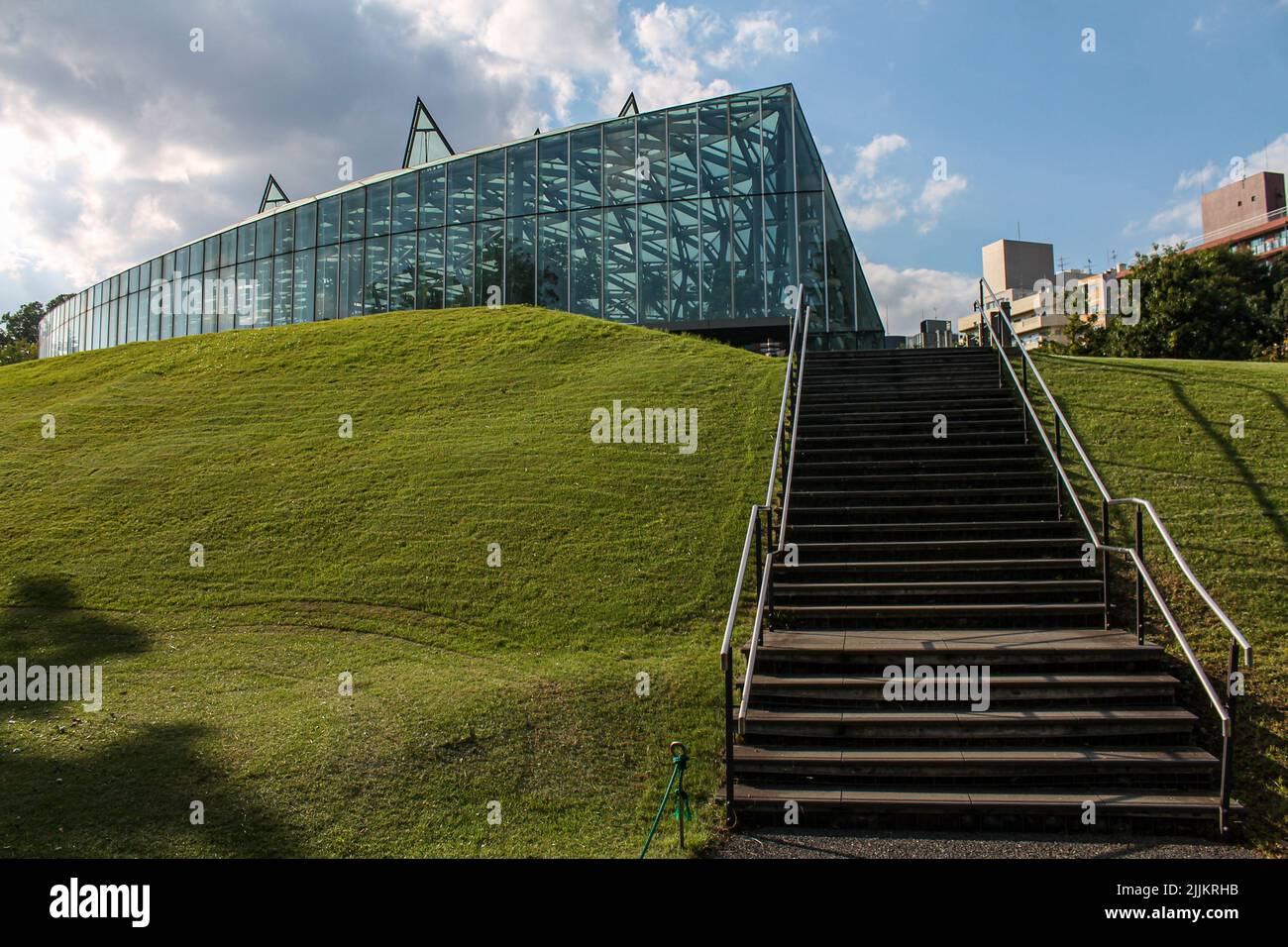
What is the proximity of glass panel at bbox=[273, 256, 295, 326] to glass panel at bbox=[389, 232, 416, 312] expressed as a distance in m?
5.28

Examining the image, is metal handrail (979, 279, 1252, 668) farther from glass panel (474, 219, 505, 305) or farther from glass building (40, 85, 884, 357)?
glass panel (474, 219, 505, 305)

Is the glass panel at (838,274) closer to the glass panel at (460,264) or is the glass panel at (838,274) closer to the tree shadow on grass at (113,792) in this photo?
the glass panel at (460,264)

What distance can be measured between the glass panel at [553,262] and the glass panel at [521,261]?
262mm

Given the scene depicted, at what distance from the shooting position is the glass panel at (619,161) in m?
25.6

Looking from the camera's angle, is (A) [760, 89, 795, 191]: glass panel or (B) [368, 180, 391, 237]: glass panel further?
(B) [368, 180, 391, 237]: glass panel

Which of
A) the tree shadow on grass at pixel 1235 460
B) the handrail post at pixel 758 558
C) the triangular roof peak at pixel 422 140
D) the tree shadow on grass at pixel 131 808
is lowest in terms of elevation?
the tree shadow on grass at pixel 131 808

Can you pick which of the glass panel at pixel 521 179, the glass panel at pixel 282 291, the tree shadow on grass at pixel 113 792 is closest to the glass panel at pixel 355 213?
the glass panel at pixel 282 291

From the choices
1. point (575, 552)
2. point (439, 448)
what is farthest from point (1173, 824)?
point (439, 448)

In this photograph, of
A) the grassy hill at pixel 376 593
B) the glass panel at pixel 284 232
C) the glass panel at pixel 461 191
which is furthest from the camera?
the glass panel at pixel 284 232

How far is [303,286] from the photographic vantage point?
31.6m

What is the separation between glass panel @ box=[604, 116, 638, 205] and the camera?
25.6m

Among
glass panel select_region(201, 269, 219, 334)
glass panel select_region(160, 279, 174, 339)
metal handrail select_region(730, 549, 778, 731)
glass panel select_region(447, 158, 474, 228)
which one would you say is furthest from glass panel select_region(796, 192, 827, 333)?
glass panel select_region(160, 279, 174, 339)

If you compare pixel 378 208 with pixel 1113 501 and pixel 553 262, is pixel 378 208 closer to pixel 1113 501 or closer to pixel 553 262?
pixel 553 262

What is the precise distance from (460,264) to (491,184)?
2.72 metres
